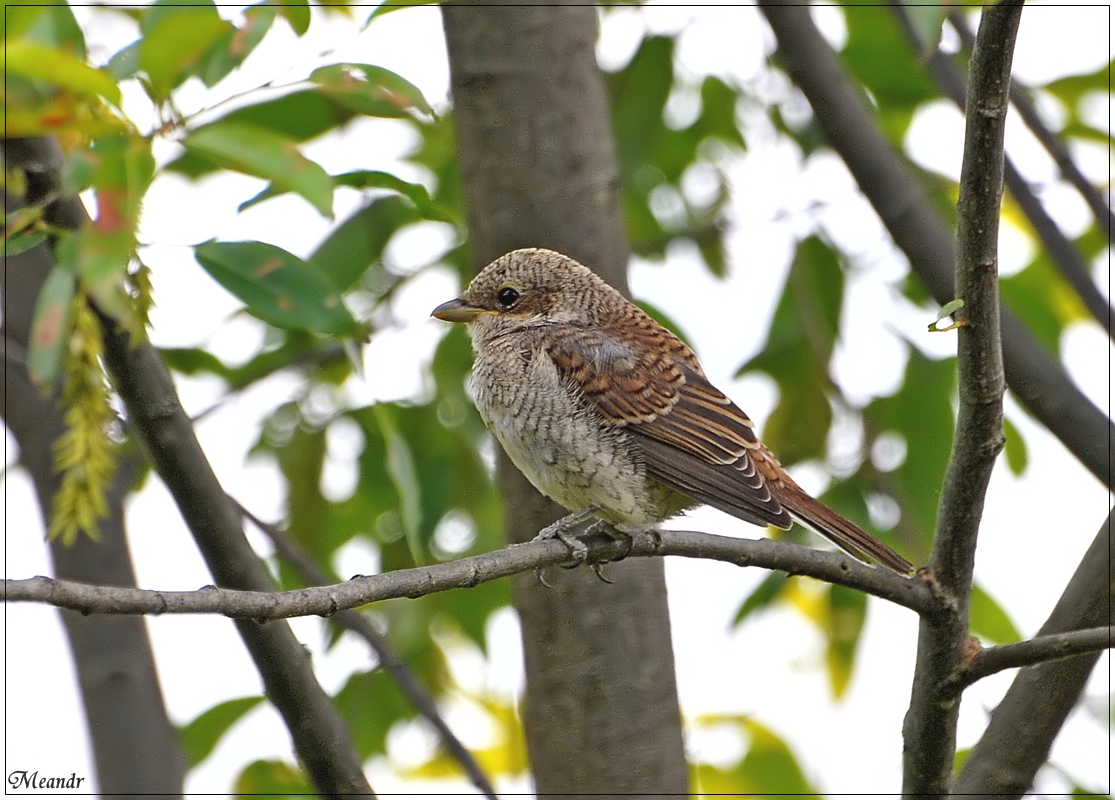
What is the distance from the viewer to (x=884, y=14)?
436 cm

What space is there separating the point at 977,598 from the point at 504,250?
1.91m

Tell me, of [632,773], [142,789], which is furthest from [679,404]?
[142,789]

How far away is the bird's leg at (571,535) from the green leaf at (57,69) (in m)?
1.30

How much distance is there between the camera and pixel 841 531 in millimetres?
3480

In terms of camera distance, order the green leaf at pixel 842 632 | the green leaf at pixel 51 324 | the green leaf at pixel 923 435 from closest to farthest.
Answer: the green leaf at pixel 51 324 → the green leaf at pixel 923 435 → the green leaf at pixel 842 632

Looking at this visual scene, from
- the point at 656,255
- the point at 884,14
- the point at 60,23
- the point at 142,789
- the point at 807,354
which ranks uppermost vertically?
the point at 884,14

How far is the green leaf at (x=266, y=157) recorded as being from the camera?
6.33ft

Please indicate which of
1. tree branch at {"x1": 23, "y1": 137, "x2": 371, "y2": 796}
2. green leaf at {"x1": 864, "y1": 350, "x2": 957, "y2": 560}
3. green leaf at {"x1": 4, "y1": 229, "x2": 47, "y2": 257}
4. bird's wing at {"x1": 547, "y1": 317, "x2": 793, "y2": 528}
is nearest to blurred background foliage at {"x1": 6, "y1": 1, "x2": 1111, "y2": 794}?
green leaf at {"x1": 864, "y1": 350, "x2": 957, "y2": 560}

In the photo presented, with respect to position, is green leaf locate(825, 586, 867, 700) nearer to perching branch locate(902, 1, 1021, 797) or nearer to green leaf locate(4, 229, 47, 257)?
perching branch locate(902, 1, 1021, 797)

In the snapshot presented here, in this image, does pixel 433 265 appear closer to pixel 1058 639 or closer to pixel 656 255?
pixel 656 255

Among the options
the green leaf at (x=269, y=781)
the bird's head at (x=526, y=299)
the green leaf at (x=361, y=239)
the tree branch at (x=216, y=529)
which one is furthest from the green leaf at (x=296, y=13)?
the green leaf at (x=269, y=781)

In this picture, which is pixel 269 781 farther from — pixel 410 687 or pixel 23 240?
pixel 23 240

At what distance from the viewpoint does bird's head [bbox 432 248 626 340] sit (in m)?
3.97

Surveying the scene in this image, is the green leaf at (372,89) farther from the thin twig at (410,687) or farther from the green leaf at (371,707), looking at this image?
the green leaf at (371,707)
